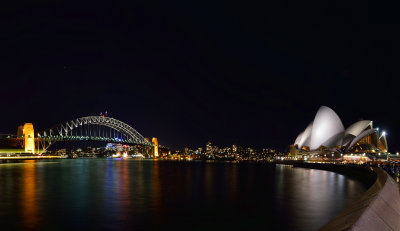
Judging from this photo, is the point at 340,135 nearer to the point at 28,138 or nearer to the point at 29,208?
the point at 29,208

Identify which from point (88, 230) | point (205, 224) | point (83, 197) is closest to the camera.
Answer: point (88, 230)

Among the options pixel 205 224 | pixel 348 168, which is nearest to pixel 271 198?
pixel 205 224

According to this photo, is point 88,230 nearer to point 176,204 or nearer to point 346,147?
point 176,204

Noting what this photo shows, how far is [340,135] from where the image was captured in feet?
201

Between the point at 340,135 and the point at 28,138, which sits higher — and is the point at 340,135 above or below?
below

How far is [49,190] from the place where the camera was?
2044cm

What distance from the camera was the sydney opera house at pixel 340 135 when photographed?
59.1 m

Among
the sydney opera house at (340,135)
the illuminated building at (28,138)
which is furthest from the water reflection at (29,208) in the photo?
the illuminated building at (28,138)

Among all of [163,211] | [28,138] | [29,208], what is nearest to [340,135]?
[163,211]

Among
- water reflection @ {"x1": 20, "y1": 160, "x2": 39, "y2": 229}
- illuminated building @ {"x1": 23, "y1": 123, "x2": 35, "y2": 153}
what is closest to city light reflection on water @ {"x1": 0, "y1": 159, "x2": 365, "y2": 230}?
water reflection @ {"x1": 20, "y1": 160, "x2": 39, "y2": 229}

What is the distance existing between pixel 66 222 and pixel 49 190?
10.1m

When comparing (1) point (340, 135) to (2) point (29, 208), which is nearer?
(2) point (29, 208)

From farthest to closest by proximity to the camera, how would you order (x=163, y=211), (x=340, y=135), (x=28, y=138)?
(x=28, y=138) → (x=340, y=135) → (x=163, y=211)

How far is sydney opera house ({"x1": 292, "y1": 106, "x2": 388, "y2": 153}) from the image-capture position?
5909 cm
